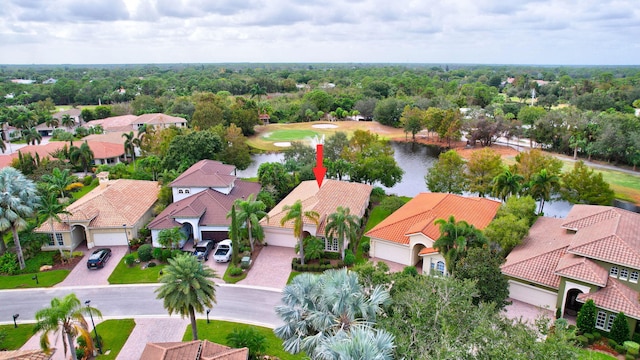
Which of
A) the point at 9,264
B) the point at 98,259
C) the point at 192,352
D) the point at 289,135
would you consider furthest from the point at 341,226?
the point at 289,135

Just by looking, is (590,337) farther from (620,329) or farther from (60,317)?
(60,317)

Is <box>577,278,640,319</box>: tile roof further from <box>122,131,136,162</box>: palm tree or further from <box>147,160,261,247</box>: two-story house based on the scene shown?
<box>122,131,136,162</box>: palm tree

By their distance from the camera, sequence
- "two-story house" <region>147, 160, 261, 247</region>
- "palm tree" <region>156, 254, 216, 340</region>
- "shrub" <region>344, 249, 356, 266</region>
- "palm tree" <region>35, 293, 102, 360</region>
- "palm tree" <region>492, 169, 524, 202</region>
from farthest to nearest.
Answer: "palm tree" <region>492, 169, 524, 202</region> → "two-story house" <region>147, 160, 261, 247</region> → "shrub" <region>344, 249, 356, 266</region> → "palm tree" <region>156, 254, 216, 340</region> → "palm tree" <region>35, 293, 102, 360</region>

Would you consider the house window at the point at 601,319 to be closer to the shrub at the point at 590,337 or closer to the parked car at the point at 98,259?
the shrub at the point at 590,337

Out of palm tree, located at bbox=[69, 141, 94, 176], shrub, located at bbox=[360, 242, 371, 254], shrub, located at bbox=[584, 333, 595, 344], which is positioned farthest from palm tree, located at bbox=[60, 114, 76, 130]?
shrub, located at bbox=[584, 333, 595, 344]

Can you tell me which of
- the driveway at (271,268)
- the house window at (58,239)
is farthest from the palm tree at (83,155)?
the driveway at (271,268)

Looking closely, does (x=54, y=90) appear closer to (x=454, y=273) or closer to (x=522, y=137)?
(x=522, y=137)
